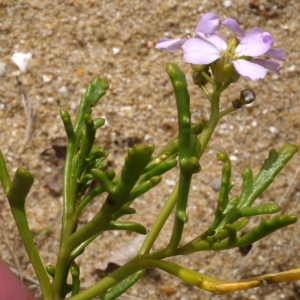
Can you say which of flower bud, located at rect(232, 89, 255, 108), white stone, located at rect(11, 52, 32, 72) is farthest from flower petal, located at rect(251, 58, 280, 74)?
white stone, located at rect(11, 52, 32, 72)

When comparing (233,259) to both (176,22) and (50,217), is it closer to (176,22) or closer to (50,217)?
(50,217)

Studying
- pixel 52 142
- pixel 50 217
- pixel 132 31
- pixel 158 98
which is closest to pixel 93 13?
pixel 132 31

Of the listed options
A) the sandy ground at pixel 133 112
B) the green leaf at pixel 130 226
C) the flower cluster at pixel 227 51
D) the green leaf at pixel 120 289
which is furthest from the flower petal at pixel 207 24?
the sandy ground at pixel 133 112

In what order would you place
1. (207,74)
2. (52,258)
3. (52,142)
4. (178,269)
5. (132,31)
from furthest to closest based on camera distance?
(132,31) < (52,142) < (52,258) < (207,74) < (178,269)

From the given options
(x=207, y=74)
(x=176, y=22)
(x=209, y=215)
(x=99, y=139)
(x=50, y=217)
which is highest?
(x=207, y=74)

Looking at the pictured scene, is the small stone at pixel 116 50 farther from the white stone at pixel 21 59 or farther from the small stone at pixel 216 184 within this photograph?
the small stone at pixel 216 184

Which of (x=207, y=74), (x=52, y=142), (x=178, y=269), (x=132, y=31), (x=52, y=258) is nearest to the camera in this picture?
(x=178, y=269)

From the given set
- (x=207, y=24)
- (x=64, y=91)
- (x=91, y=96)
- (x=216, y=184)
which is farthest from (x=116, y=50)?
(x=207, y=24)

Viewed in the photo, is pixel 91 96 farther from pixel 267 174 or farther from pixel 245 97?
pixel 267 174
